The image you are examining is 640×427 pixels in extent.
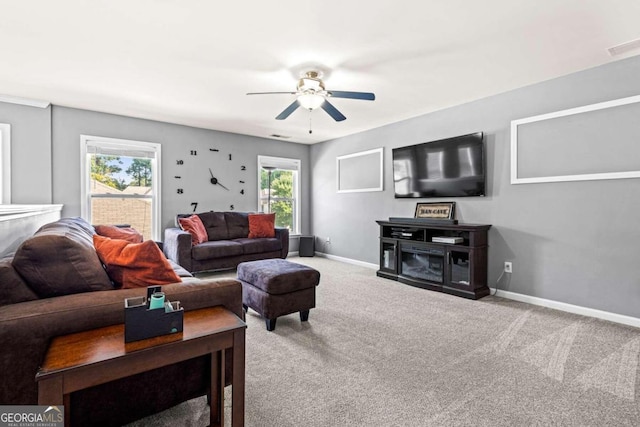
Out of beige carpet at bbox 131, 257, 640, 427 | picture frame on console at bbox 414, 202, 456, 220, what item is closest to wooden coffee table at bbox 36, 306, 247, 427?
beige carpet at bbox 131, 257, 640, 427

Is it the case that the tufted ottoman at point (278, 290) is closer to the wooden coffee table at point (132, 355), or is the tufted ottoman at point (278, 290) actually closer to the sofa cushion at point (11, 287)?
the wooden coffee table at point (132, 355)

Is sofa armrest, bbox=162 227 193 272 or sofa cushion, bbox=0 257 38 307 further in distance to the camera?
sofa armrest, bbox=162 227 193 272

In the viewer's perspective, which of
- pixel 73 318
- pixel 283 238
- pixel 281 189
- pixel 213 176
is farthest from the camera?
pixel 281 189

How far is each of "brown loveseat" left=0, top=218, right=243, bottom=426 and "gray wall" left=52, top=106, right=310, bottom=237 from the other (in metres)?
3.81

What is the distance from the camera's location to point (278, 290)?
271cm

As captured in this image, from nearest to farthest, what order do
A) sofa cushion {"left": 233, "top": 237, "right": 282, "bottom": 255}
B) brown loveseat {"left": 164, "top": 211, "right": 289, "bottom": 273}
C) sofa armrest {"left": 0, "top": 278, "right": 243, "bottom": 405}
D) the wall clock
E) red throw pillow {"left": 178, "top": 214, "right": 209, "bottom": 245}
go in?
sofa armrest {"left": 0, "top": 278, "right": 243, "bottom": 405}
brown loveseat {"left": 164, "top": 211, "right": 289, "bottom": 273}
red throw pillow {"left": 178, "top": 214, "right": 209, "bottom": 245}
sofa cushion {"left": 233, "top": 237, "right": 282, "bottom": 255}
the wall clock

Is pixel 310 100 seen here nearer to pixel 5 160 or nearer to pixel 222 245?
pixel 222 245

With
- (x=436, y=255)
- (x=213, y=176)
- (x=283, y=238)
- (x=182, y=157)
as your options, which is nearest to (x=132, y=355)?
(x=436, y=255)

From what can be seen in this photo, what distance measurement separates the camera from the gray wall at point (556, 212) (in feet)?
9.50

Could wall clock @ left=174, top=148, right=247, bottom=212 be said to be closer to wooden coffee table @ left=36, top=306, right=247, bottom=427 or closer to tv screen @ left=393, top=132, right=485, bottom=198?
tv screen @ left=393, top=132, right=485, bottom=198

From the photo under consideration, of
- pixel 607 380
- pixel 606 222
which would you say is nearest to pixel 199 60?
pixel 607 380

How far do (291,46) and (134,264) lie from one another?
7.00ft

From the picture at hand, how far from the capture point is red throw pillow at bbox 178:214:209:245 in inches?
186

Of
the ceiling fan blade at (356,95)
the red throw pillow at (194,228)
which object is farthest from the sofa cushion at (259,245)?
the ceiling fan blade at (356,95)
